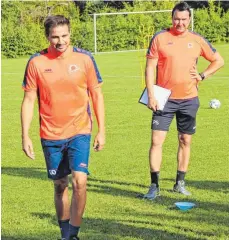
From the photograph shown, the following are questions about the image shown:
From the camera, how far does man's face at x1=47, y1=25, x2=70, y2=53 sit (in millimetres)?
6230

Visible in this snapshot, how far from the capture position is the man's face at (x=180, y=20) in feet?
27.1

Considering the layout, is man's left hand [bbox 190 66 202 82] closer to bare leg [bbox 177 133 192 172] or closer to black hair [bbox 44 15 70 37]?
bare leg [bbox 177 133 192 172]

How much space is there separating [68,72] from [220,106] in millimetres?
11820

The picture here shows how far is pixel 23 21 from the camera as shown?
5091 cm

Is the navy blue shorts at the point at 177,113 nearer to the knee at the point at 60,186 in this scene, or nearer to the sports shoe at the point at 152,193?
the sports shoe at the point at 152,193

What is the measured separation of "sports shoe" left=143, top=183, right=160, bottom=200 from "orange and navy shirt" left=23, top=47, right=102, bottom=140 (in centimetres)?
213

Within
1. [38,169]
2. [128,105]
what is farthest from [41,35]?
[38,169]

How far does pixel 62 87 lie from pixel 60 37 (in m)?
0.45

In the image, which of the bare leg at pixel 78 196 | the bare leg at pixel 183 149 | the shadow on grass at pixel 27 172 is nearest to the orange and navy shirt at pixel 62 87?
the bare leg at pixel 78 196

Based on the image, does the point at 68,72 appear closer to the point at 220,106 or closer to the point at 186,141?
the point at 186,141

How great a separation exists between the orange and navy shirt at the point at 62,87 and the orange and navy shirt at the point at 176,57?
2.22 metres

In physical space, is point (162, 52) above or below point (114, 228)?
above

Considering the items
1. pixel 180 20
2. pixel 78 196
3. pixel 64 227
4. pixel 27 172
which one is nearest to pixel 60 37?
pixel 78 196

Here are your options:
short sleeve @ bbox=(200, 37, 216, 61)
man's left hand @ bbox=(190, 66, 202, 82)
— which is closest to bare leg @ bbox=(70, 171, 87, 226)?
man's left hand @ bbox=(190, 66, 202, 82)
